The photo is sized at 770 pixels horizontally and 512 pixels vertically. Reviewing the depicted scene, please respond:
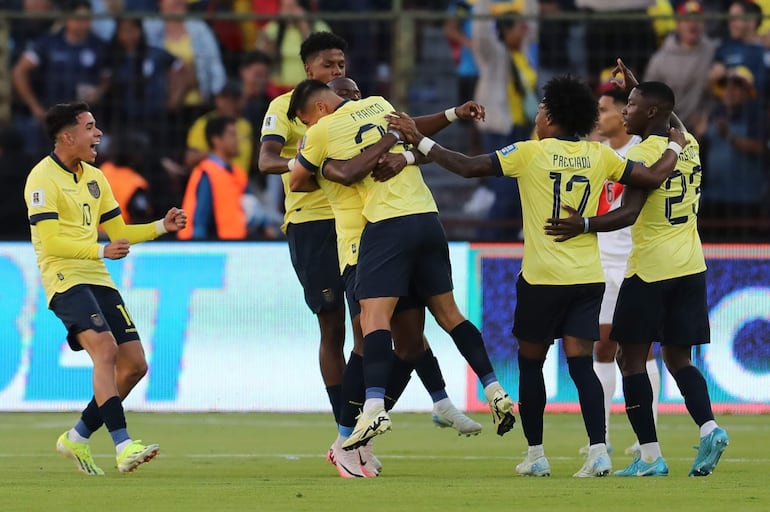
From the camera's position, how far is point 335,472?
8.90 metres

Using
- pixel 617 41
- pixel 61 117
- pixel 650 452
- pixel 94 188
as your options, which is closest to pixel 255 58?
pixel 617 41

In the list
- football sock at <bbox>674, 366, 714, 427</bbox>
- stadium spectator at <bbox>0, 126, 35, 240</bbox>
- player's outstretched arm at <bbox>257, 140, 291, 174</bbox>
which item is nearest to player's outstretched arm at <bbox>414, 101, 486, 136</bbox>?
player's outstretched arm at <bbox>257, 140, 291, 174</bbox>

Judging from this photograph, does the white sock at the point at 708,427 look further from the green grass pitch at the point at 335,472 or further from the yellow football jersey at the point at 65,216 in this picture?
the yellow football jersey at the point at 65,216

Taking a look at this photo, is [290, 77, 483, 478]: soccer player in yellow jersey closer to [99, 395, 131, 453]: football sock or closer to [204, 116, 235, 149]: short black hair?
[99, 395, 131, 453]: football sock

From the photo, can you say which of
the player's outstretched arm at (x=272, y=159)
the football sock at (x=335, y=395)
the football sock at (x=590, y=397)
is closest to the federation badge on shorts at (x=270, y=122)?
the player's outstretched arm at (x=272, y=159)

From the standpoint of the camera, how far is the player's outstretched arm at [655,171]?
27.3 ft

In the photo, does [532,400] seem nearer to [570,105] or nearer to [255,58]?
[570,105]

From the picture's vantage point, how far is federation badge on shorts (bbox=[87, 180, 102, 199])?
9391 millimetres

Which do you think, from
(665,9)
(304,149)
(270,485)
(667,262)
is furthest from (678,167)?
(665,9)

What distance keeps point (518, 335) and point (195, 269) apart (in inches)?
219

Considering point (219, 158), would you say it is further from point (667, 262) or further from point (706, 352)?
point (667, 262)

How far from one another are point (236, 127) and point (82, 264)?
5449 mm

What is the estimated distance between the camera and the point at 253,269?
44.2 ft

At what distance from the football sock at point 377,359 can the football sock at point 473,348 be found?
18.7 inches
